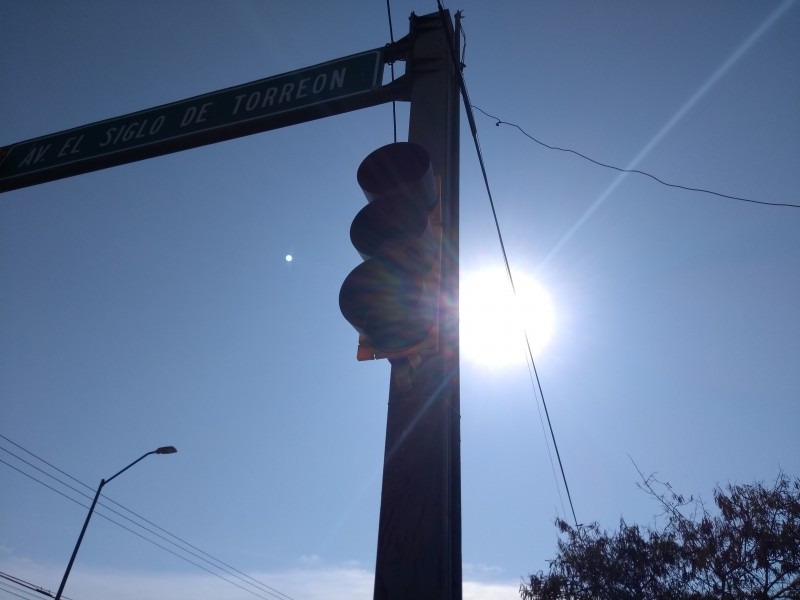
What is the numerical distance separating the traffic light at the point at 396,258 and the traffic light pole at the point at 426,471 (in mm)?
157

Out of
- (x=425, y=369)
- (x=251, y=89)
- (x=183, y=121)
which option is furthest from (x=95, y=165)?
(x=425, y=369)

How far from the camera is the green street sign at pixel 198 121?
14.1ft

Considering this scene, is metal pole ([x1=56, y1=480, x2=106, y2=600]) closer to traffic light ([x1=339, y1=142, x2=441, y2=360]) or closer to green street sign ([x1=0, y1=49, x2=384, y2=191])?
green street sign ([x1=0, y1=49, x2=384, y2=191])

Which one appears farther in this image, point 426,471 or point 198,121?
point 198,121

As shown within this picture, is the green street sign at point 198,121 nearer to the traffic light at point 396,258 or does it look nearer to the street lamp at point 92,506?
the traffic light at point 396,258

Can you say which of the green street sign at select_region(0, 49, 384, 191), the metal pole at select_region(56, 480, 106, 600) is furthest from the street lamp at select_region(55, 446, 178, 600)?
the green street sign at select_region(0, 49, 384, 191)

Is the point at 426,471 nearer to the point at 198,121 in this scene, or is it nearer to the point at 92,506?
the point at 198,121

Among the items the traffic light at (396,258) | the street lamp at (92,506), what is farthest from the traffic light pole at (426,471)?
the street lamp at (92,506)

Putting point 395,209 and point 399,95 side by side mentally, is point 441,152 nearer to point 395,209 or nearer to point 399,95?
point 395,209

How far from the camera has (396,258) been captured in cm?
219

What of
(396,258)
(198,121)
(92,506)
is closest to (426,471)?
(396,258)

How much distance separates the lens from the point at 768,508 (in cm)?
1324

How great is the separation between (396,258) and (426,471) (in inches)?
29.5

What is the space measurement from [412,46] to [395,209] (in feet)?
6.93
